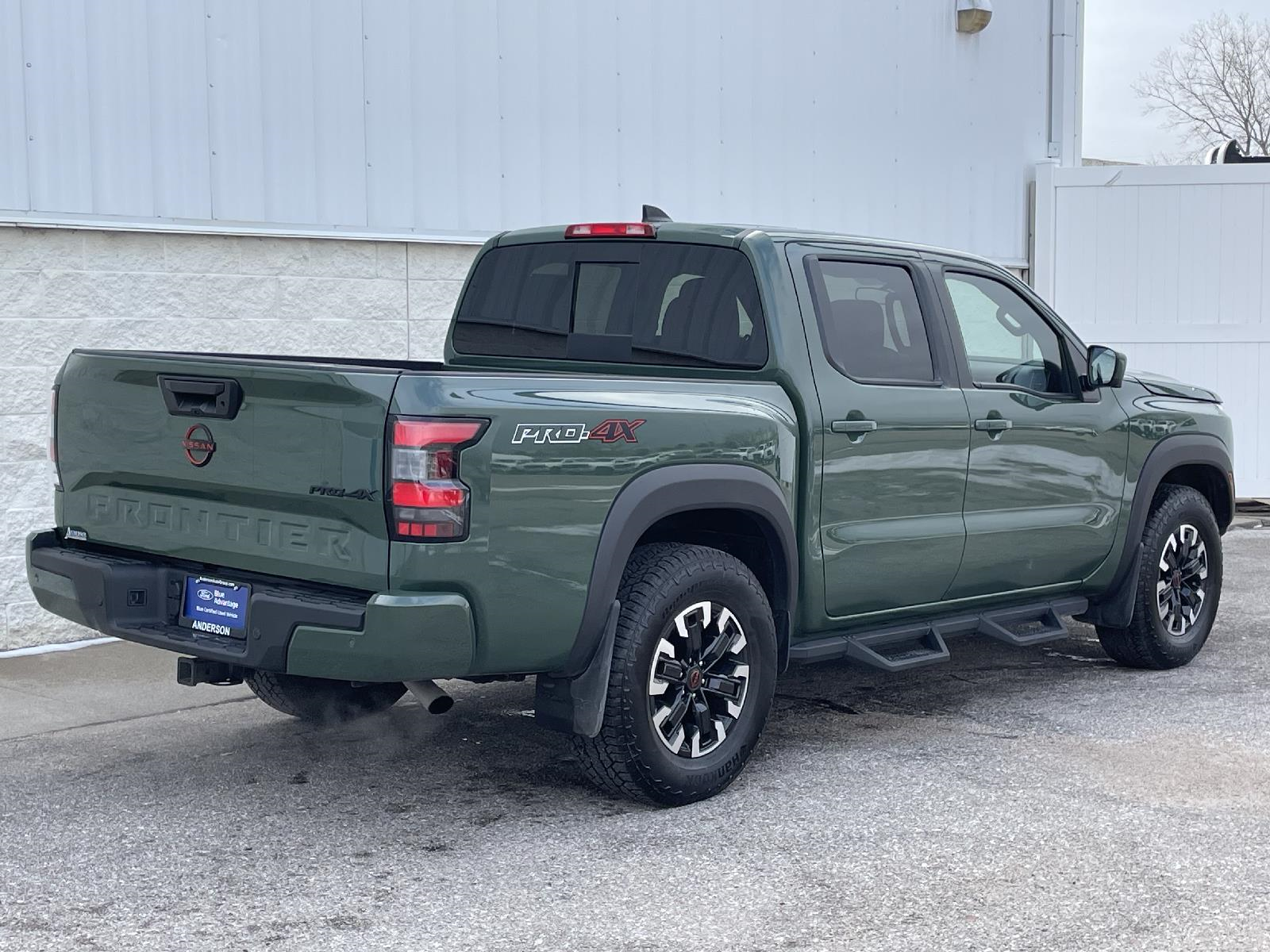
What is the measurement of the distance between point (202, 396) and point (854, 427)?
88.2 inches

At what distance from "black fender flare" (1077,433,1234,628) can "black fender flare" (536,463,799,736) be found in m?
2.50

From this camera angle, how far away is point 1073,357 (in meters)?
6.55

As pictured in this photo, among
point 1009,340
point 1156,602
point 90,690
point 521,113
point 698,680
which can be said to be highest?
point 521,113

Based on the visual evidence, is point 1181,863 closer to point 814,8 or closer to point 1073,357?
point 1073,357

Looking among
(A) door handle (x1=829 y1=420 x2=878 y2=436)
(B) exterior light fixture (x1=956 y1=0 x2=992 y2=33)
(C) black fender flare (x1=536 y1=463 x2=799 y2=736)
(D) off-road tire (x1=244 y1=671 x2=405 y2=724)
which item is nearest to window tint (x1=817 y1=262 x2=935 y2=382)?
(A) door handle (x1=829 y1=420 x2=878 y2=436)

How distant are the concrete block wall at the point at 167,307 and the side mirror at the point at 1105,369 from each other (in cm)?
385

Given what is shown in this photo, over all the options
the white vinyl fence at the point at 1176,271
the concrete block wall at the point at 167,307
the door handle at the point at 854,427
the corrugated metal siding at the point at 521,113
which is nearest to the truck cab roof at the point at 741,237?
the door handle at the point at 854,427

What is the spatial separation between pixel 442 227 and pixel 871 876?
216 inches

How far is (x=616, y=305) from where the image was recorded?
571 cm

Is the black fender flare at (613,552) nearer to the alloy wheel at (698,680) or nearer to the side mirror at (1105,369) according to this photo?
the alloy wheel at (698,680)

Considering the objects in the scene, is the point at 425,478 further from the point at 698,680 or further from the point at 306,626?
the point at 698,680

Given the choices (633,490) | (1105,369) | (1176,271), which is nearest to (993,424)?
(1105,369)

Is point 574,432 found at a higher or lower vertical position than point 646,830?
higher

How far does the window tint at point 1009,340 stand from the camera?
20.6ft
